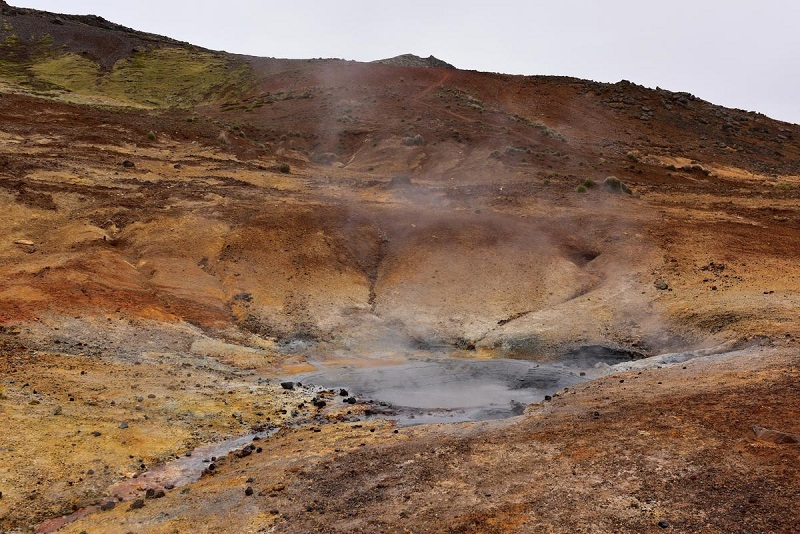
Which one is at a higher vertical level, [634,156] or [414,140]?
[634,156]

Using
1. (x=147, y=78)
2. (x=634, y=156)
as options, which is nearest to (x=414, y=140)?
(x=634, y=156)

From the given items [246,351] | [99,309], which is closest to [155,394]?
[246,351]

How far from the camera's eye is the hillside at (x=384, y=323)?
8078 mm

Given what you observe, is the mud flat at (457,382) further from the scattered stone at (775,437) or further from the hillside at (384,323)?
the scattered stone at (775,437)

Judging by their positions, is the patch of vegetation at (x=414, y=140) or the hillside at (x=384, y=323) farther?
the patch of vegetation at (x=414, y=140)

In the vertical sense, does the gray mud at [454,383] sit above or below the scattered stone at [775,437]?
below

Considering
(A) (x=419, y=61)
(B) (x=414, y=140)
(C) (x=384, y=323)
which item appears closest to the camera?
(C) (x=384, y=323)

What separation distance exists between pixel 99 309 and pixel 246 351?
3.63 m

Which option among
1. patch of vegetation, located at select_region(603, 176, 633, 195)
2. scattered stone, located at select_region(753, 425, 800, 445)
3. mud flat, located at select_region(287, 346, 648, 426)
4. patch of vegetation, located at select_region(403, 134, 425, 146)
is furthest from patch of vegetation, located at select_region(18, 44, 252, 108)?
scattered stone, located at select_region(753, 425, 800, 445)

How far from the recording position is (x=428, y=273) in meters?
19.5

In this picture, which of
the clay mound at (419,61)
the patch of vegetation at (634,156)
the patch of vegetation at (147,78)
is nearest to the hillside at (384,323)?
the patch of vegetation at (634,156)

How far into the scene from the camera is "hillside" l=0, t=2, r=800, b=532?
318 inches

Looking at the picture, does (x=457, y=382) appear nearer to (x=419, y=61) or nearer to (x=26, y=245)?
(x=26, y=245)

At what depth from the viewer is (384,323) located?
17.6 meters
